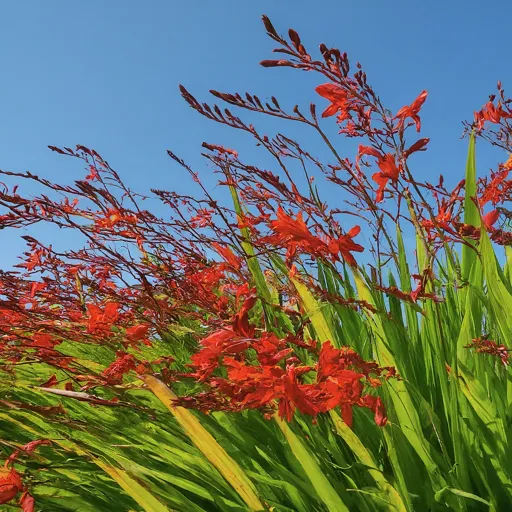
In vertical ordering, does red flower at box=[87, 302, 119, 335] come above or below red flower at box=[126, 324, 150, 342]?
above

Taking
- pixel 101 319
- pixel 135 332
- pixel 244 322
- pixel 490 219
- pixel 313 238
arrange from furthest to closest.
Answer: pixel 101 319 → pixel 135 332 → pixel 490 219 → pixel 313 238 → pixel 244 322

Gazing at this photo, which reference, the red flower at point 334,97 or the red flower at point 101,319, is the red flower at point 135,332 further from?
the red flower at point 334,97

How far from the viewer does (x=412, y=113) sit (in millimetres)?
1427

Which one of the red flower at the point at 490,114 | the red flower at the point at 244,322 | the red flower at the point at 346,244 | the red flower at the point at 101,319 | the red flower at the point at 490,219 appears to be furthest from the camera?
the red flower at the point at 490,114

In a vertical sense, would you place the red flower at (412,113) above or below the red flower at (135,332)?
above

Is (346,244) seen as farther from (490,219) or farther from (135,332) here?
(135,332)

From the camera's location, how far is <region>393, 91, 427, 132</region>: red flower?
1.43m

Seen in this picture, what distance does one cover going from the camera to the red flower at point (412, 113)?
143 centimetres

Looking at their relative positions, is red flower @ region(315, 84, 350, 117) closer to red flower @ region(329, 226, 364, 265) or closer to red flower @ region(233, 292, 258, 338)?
red flower @ region(329, 226, 364, 265)

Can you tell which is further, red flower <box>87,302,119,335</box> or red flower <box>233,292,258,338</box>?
red flower <box>87,302,119,335</box>

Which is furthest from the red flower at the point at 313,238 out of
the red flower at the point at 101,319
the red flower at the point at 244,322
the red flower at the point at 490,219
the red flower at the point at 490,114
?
the red flower at the point at 490,114

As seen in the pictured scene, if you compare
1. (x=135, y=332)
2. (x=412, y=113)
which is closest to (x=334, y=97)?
(x=412, y=113)

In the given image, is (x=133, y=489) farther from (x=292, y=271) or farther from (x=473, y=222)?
(x=473, y=222)

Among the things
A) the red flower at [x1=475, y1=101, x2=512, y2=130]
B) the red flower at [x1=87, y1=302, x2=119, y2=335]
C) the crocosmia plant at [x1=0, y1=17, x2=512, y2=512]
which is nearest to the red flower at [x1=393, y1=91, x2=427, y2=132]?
the crocosmia plant at [x1=0, y1=17, x2=512, y2=512]
